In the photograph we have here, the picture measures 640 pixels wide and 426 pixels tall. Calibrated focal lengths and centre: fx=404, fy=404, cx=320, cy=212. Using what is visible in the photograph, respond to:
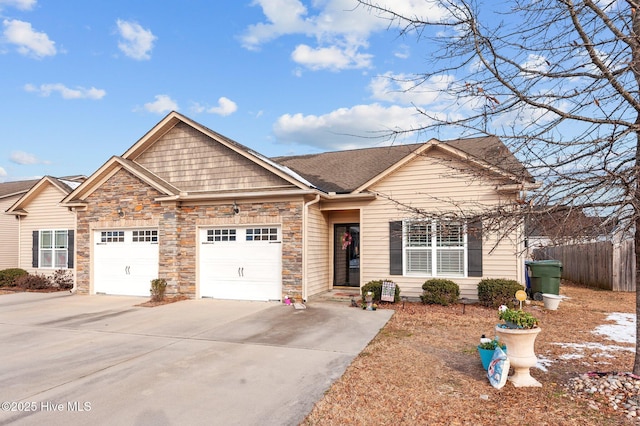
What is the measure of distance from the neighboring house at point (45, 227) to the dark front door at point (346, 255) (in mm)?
10563

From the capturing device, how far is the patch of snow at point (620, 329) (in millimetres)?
7570

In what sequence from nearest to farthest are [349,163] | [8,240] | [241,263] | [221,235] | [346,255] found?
[241,263] → [221,235] → [346,255] → [349,163] → [8,240]

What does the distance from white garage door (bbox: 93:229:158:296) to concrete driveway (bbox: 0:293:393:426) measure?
2.23 meters

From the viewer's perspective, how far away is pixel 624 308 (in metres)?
10.9

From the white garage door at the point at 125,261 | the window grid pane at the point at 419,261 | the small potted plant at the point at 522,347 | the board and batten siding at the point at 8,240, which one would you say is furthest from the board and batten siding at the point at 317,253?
the board and batten siding at the point at 8,240

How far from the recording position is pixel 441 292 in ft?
35.0

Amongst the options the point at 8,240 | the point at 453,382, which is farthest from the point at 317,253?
the point at 8,240

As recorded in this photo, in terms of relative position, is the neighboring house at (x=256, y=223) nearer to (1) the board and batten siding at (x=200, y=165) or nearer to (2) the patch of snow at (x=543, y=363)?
(1) the board and batten siding at (x=200, y=165)

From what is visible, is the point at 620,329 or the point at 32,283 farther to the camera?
Answer: the point at 32,283

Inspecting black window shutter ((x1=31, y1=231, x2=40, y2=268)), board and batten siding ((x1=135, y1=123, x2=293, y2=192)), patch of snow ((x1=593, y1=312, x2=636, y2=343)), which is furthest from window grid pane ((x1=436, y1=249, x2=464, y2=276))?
black window shutter ((x1=31, y1=231, x2=40, y2=268))

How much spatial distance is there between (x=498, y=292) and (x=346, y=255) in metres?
5.34

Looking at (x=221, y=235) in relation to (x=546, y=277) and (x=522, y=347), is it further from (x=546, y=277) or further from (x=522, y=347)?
(x=546, y=277)

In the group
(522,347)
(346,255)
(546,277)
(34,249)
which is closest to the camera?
(522,347)

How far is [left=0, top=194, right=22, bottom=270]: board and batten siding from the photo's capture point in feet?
60.7
